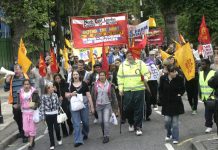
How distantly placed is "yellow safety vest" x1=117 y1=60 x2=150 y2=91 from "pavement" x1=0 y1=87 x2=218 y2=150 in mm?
1081

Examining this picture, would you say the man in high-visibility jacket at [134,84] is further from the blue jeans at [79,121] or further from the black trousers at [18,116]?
the black trousers at [18,116]

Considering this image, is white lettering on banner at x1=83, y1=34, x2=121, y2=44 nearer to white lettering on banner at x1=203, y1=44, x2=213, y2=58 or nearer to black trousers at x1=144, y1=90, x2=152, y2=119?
black trousers at x1=144, y1=90, x2=152, y2=119

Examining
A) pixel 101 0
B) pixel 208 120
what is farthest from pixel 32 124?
pixel 101 0

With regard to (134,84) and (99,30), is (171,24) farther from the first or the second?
(134,84)

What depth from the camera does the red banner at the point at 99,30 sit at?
1513 cm

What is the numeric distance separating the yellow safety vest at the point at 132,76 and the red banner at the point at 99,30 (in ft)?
9.87

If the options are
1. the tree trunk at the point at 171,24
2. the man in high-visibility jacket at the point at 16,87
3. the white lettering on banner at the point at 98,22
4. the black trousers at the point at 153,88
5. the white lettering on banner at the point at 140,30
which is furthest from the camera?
the tree trunk at the point at 171,24

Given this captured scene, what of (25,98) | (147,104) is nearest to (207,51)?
(147,104)

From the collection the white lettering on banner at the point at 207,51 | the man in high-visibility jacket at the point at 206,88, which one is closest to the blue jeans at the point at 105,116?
the man in high-visibility jacket at the point at 206,88

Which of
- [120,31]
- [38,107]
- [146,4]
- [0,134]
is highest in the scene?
[146,4]

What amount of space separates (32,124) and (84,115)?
3.71 ft

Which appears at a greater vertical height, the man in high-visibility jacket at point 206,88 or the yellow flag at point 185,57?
the yellow flag at point 185,57

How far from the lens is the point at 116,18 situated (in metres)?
15.2

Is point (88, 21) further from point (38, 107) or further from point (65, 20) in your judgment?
point (65, 20)
